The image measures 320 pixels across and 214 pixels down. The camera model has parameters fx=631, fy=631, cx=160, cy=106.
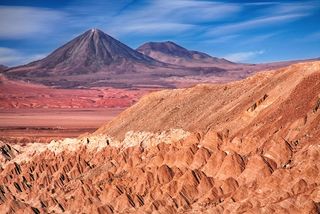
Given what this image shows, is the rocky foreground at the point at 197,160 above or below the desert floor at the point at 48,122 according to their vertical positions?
above

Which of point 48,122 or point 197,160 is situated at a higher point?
point 197,160

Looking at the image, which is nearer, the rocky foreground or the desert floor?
the rocky foreground

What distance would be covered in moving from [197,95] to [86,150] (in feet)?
35.5

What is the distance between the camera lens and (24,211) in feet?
139

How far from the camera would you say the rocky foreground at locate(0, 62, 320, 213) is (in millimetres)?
35688

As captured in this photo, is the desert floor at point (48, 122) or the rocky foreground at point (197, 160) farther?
the desert floor at point (48, 122)

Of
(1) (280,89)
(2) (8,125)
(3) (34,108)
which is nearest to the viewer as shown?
(1) (280,89)

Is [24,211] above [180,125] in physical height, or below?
below

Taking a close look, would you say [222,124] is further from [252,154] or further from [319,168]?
[319,168]

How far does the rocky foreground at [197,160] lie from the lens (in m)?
35.7

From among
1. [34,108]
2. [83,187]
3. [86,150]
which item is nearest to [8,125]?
[34,108]

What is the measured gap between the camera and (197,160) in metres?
42.2

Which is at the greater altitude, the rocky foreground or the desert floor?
the rocky foreground

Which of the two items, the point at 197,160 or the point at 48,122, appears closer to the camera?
the point at 197,160
